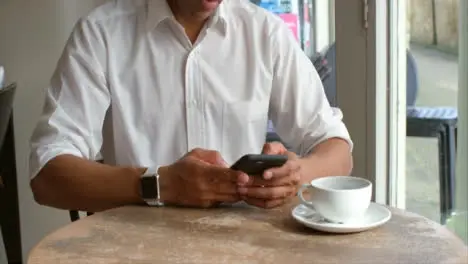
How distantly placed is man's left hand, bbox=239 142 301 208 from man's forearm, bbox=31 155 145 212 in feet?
0.74

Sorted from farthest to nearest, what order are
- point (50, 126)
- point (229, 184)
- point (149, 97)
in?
1. point (149, 97)
2. point (50, 126)
3. point (229, 184)

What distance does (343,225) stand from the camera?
1.19 m

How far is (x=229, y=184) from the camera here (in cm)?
137

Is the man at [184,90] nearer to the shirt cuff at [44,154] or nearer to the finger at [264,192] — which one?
the shirt cuff at [44,154]

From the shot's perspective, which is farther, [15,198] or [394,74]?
[15,198]

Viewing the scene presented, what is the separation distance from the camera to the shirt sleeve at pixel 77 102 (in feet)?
5.10

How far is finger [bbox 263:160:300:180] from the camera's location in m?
1.38

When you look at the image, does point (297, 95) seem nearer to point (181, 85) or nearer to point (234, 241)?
point (181, 85)

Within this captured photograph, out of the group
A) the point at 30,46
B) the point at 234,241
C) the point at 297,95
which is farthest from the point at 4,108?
the point at 234,241

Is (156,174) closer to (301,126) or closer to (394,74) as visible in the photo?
(301,126)

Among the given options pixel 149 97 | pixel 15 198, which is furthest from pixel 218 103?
pixel 15 198

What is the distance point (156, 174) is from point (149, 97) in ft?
1.12

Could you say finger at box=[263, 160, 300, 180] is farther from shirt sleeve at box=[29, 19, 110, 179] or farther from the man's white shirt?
shirt sleeve at box=[29, 19, 110, 179]

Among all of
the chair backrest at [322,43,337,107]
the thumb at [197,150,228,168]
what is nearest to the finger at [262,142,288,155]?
the thumb at [197,150,228,168]
